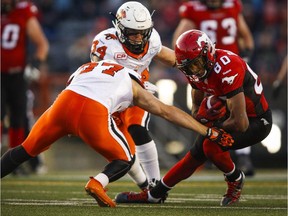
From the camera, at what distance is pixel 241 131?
18.9ft

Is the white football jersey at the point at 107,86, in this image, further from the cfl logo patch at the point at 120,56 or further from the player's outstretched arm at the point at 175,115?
the cfl logo patch at the point at 120,56

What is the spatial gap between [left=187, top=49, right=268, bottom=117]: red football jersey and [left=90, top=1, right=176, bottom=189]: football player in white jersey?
0.64m

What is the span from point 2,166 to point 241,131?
1.61 m

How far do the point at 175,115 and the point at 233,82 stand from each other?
1.52 ft

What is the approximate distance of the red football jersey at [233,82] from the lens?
5.62 meters

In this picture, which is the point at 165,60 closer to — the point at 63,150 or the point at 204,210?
the point at 204,210

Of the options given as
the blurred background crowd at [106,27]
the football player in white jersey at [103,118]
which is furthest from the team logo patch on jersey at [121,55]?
the blurred background crowd at [106,27]

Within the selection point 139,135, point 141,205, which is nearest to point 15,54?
point 139,135

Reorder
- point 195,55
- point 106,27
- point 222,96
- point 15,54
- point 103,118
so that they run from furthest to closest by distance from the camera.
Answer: point 106,27 → point 15,54 → point 222,96 → point 195,55 → point 103,118

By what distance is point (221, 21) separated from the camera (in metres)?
9.05

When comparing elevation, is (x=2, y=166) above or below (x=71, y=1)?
above

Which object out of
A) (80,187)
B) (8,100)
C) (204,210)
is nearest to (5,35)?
(8,100)

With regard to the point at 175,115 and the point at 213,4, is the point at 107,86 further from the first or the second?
the point at 213,4

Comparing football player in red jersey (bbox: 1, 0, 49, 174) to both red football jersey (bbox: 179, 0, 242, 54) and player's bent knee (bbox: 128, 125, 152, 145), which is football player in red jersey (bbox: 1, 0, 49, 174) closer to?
red football jersey (bbox: 179, 0, 242, 54)
